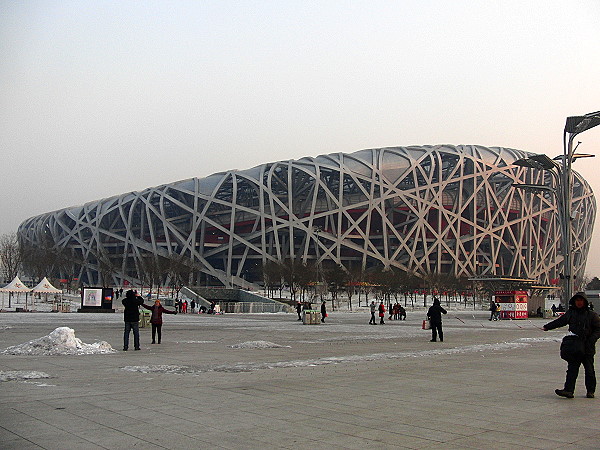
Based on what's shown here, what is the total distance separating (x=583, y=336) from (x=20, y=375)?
26.7 ft

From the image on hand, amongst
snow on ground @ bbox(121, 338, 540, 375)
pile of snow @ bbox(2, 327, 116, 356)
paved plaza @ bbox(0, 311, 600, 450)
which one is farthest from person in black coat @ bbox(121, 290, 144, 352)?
snow on ground @ bbox(121, 338, 540, 375)

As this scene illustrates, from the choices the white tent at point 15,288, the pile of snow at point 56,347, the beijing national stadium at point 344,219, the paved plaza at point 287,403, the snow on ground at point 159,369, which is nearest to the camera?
the paved plaza at point 287,403

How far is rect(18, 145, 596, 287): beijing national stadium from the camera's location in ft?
300

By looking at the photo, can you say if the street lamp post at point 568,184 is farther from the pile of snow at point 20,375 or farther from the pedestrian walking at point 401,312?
the pile of snow at point 20,375

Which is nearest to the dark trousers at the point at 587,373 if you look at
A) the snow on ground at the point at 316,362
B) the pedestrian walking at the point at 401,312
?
the snow on ground at the point at 316,362

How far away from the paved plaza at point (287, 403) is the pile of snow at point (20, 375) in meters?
0.04

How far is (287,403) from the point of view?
313 inches

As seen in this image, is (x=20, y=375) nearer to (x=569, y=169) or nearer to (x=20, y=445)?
(x=20, y=445)

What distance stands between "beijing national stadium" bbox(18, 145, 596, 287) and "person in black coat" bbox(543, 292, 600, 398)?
77.2 m

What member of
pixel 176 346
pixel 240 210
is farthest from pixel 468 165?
pixel 176 346

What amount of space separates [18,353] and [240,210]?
8031cm

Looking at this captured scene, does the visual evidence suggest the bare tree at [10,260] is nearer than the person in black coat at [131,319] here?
No

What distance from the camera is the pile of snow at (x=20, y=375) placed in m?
9.60

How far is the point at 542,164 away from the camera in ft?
102
